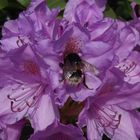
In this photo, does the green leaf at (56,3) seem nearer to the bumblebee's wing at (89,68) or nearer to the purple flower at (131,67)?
the purple flower at (131,67)

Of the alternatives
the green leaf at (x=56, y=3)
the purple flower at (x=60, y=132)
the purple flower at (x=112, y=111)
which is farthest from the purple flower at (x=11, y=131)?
the green leaf at (x=56, y=3)

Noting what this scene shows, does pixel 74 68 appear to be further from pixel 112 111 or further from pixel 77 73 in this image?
pixel 112 111

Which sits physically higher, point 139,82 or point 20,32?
point 20,32

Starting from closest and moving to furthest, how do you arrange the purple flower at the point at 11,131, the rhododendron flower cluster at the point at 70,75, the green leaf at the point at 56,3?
the rhododendron flower cluster at the point at 70,75
the purple flower at the point at 11,131
the green leaf at the point at 56,3

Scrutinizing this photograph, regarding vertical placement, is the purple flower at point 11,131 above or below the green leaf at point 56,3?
below

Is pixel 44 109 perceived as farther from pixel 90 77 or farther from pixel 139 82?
pixel 139 82

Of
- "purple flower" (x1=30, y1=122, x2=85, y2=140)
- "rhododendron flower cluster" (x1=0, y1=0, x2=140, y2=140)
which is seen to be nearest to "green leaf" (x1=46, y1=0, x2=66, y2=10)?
"rhododendron flower cluster" (x1=0, y1=0, x2=140, y2=140)

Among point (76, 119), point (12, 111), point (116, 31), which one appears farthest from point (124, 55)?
point (12, 111)
